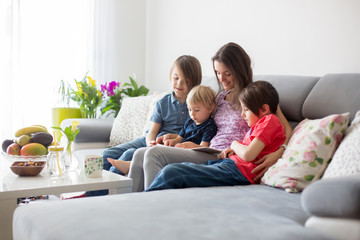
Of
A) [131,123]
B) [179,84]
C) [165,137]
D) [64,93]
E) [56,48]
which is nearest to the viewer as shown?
[165,137]

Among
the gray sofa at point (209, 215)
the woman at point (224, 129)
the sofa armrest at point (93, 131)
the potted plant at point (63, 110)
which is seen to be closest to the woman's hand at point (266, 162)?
A: the woman at point (224, 129)

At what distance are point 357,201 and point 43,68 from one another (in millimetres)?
3381

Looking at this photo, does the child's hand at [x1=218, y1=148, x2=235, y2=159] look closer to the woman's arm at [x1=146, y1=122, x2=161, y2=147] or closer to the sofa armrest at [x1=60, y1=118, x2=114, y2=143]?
the woman's arm at [x1=146, y1=122, x2=161, y2=147]

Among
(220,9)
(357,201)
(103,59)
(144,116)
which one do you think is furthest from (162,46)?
(357,201)

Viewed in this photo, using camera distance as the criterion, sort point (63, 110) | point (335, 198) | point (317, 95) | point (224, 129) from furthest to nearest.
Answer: point (63, 110)
point (224, 129)
point (317, 95)
point (335, 198)

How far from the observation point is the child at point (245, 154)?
63.9 inches

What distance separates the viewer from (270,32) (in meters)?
2.60

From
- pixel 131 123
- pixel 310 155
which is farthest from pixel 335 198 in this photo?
pixel 131 123

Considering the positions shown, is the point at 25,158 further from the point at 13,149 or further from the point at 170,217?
the point at 170,217

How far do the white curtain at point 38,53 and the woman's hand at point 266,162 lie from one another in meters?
2.55

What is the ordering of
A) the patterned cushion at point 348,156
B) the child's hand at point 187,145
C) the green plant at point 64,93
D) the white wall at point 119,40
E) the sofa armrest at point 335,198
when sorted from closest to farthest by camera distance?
the sofa armrest at point 335,198
the patterned cushion at point 348,156
the child's hand at point 187,145
the green plant at point 64,93
the white wall at point 119,40

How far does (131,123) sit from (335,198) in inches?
81.4

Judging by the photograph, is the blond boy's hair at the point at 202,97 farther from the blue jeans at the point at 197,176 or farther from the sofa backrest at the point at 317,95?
the blue jeans at the point at 197,176

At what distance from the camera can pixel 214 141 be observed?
206cm
